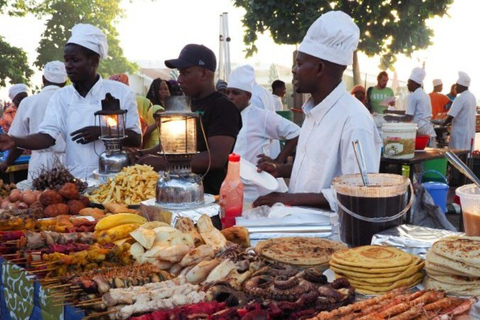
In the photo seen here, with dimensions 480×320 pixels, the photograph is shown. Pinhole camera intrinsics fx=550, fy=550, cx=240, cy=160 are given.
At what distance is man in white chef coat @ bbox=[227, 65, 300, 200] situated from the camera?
6.34 m

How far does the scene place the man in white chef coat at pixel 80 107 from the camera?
15.9ft

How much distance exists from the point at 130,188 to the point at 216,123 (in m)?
0.87

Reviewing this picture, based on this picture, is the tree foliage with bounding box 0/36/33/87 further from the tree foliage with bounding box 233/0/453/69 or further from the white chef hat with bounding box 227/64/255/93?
the white chef hat with bounding box 227/64/255/93

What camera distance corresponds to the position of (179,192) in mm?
3068

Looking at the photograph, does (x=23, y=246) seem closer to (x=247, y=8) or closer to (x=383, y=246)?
(x=383, y=246)

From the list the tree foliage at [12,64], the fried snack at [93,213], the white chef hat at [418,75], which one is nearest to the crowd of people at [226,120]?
the fried snack at [93,213]

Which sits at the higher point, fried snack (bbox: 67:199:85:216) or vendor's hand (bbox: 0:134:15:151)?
vendor's hand (bbox: 0:134:15:151)

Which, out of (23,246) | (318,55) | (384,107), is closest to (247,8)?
(384,107)

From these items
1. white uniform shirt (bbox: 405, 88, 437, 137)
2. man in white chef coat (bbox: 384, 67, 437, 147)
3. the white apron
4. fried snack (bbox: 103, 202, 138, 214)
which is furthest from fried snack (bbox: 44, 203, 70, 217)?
white uniform shirt (bbox: 405, 88, 437, 137)

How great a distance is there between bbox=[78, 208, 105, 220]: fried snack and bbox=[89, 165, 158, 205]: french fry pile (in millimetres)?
253

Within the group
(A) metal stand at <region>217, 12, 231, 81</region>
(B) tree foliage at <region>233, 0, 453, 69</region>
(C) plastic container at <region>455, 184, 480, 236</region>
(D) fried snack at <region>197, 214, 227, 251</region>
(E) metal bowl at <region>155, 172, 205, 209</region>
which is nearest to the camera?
(C) plastic container at <region>455, 184, 480, 236</region>

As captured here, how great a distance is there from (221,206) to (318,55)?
115 cm

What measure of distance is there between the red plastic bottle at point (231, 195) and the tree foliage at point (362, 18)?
10.1 m

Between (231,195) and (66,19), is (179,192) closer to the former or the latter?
(231,195)
